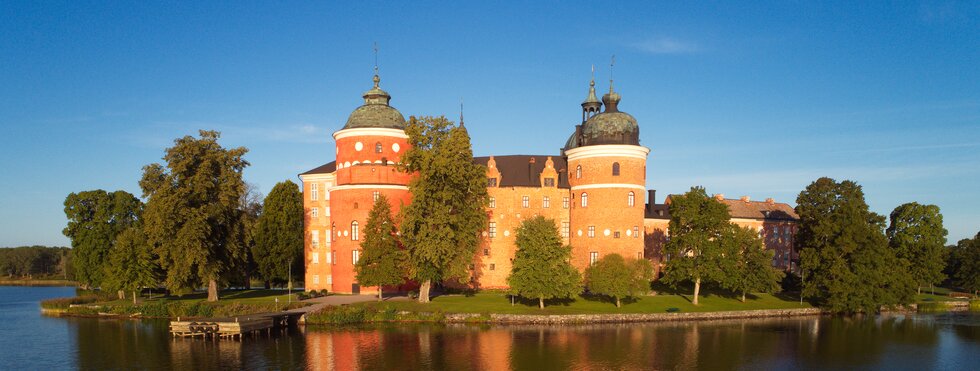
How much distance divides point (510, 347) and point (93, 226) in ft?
159

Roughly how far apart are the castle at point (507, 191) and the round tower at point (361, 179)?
0.09m

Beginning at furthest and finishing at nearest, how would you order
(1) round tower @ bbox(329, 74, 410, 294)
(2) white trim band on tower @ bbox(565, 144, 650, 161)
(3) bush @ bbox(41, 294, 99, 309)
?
(2) white trim band on tower @ bbox(565, 144, 650, 161)
(1) round tower @ bbox(329, 74, 410, 294)
(3) bush @ bbox(41, 294, 99, 309)

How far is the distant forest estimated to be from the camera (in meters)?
120

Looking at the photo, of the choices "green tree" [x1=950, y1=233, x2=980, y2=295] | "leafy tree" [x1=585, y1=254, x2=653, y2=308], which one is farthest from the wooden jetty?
"green tree" [x1=950, y1=233, x2=980, y2=295]

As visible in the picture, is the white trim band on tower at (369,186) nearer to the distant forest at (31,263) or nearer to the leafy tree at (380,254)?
the leafy tree at (380,254)

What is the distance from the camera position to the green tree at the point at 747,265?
5228 centimetres

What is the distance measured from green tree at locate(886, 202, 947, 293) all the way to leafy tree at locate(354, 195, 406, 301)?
48.1 meters

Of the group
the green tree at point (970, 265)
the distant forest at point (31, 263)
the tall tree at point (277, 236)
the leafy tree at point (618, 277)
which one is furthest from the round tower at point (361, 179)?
the distant forest at point (31, 263)

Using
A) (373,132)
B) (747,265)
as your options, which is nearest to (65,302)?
(373,132)

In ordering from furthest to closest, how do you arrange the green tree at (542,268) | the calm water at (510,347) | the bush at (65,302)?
the bush at (65,302), the green tree at (542,268), the calm water at (510,347)

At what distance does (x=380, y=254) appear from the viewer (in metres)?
48.8

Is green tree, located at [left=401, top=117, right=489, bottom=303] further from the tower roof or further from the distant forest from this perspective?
the distant forest

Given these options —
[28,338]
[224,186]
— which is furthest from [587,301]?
[28,338]

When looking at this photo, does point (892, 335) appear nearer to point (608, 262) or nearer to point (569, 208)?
point (608, 262)
